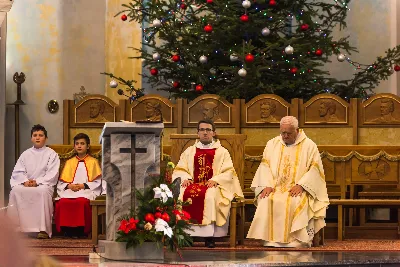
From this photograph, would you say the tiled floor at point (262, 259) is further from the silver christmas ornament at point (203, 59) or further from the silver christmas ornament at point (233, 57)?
the silver christmas ornament at point (203, 59)

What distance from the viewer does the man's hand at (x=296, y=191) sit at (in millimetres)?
8656

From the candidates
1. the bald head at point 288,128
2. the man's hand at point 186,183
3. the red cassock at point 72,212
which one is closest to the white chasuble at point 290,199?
the bald head at point 288,128

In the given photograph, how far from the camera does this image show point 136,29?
1340cm

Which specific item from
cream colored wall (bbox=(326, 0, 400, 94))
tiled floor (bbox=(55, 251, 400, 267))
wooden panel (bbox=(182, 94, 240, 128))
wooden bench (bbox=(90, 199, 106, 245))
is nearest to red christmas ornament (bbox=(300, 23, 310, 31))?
wooden panel (bbox=(182, 94, 240, 128))

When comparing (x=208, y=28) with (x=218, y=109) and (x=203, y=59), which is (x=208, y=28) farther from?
(x=218, y=109)

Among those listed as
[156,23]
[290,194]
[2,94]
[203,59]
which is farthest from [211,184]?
[2,94]

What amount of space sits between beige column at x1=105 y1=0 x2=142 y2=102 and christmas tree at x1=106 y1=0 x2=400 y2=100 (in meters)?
1.30

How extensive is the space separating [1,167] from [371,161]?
541cm

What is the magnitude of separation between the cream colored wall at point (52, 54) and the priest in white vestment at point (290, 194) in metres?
5.01

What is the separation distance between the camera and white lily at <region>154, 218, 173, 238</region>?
657 cm

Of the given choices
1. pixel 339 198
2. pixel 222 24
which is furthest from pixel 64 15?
pixel 339 198

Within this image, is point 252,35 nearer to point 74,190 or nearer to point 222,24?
point 222,24

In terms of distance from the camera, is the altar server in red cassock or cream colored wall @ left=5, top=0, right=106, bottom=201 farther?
cream colored wall @ left=5, top=0, right=106, bottom=201

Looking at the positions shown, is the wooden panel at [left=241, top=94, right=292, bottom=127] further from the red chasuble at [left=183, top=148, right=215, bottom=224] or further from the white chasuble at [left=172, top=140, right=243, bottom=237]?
the red chasuble at [left=183, top=148, right=215, bottom=224]
